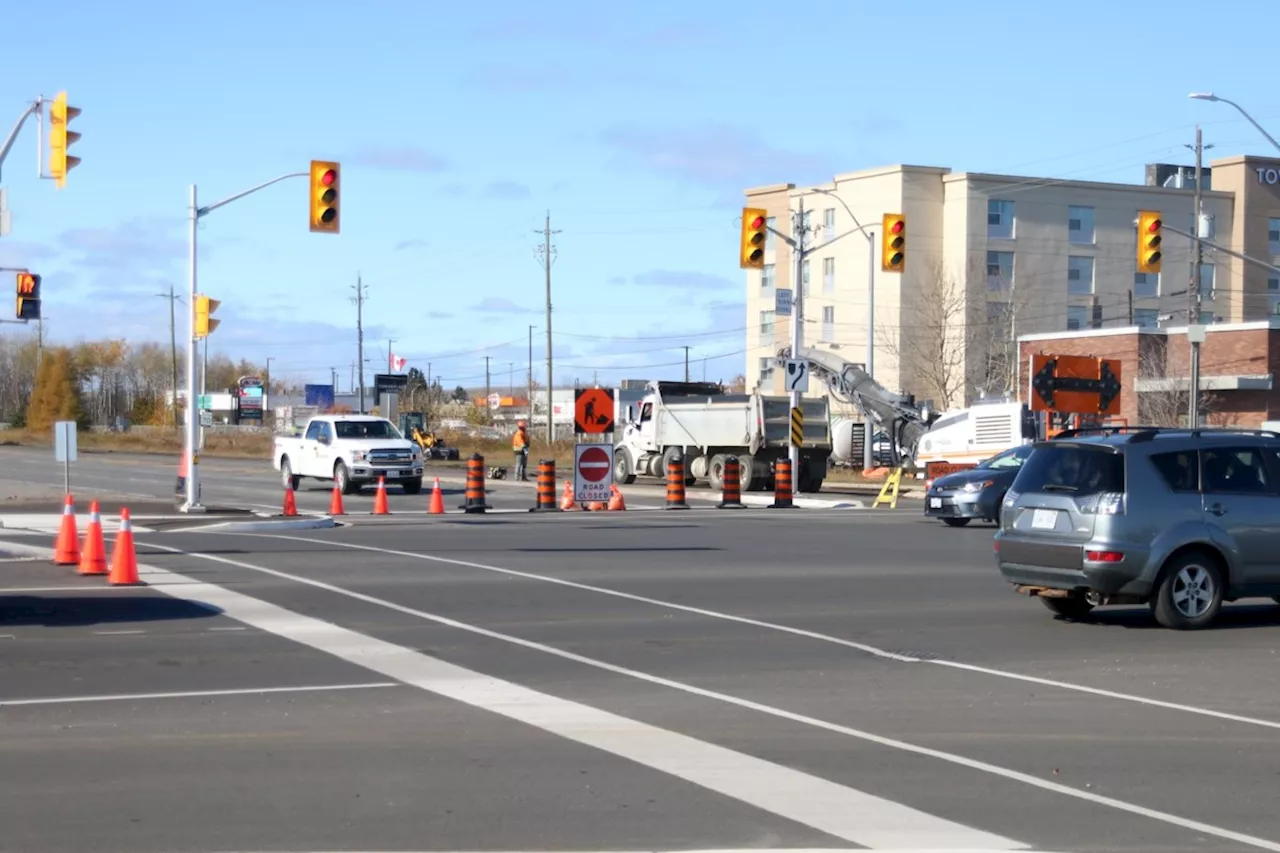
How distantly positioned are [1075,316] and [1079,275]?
2688mm

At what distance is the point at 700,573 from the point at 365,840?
12547 mm

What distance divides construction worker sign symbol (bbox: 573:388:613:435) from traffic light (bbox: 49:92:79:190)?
44.2ft

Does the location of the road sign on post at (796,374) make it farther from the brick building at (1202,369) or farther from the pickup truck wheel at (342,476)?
the brick building at (1202,369)

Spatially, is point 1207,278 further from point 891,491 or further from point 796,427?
point 796,427

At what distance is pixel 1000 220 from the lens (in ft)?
279

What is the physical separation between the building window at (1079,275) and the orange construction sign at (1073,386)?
3812 cm

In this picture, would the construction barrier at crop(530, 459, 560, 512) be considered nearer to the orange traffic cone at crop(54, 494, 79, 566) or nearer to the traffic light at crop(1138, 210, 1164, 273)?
the traffic light at crop(1138, 210, 1164, 273)

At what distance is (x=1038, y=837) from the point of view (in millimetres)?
6988

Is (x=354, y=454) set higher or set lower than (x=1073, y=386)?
lower

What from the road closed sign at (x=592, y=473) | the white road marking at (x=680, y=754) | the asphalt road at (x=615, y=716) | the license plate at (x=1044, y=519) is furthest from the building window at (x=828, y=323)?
the white road marking at (x=680, y=754)

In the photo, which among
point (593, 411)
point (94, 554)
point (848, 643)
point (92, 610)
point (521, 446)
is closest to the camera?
point (848, 643)

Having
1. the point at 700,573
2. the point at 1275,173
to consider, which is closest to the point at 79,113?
the point at 700,573

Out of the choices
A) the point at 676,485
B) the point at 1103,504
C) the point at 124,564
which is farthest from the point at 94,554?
the point at 676,485

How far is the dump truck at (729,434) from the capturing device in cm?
4387
